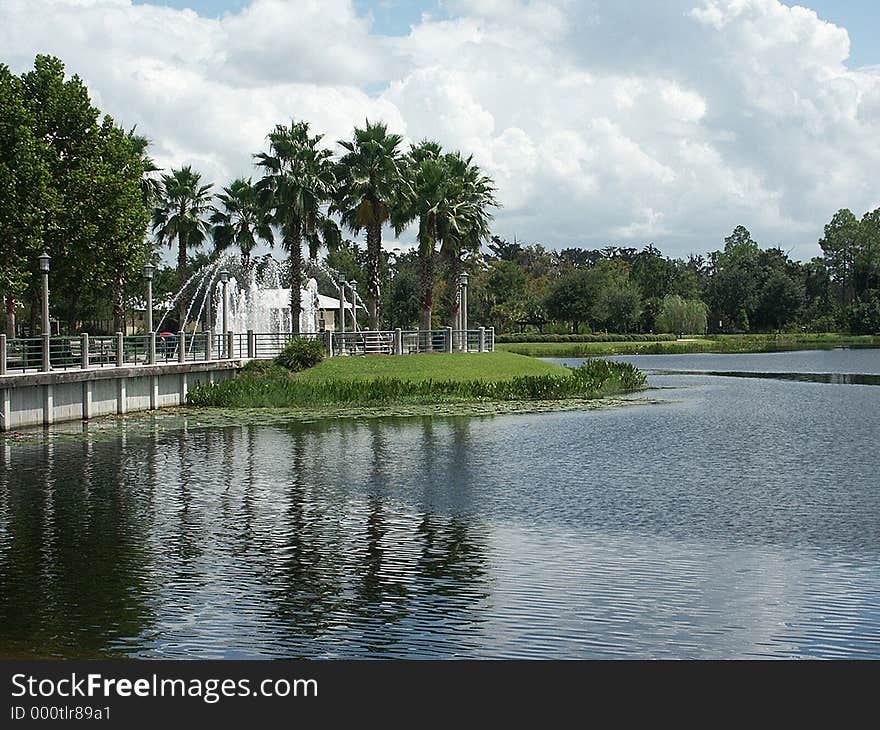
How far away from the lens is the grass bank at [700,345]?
104875 millimetres

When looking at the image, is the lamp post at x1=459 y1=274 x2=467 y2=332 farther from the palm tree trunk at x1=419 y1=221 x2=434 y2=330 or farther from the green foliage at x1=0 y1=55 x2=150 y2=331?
the green foliage at x1=0 y1=55 x2=150 y2=331

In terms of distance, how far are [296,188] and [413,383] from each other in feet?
57.6

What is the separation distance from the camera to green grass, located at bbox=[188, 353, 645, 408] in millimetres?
47156

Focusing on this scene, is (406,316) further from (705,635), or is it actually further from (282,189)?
(705,635)

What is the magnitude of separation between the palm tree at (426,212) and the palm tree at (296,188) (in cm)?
475

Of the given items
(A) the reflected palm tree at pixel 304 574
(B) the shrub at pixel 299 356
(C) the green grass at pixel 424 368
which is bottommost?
(A) the reflected palm tree at pixel 304 574

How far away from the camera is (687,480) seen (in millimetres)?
25516

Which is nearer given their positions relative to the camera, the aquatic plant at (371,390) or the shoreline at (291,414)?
the shoreline at (291,414)

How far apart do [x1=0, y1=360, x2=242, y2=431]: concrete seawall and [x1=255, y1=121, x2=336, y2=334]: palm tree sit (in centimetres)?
1260

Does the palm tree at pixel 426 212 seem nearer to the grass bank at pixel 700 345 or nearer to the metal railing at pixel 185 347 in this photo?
the metal railing at pixel 185 347

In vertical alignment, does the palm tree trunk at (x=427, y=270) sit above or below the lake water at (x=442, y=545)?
above

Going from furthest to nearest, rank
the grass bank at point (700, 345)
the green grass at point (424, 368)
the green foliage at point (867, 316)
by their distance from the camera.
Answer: the green foliage at point (867, 316) → the grass bank at point (700, 345) → the green grass at point (424, 368)

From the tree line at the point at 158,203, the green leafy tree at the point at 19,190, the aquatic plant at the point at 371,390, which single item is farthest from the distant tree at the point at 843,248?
the green leafy tree at the point at 19,190

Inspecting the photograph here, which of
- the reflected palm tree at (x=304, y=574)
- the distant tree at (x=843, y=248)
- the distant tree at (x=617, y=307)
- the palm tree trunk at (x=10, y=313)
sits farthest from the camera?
the distant tree at (x=843, y=248)
